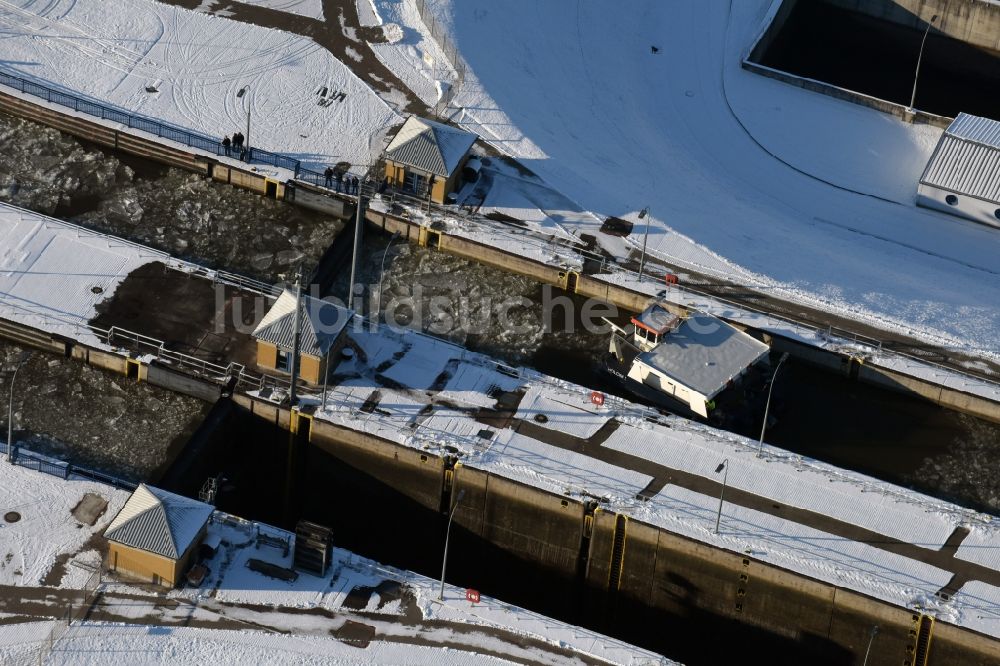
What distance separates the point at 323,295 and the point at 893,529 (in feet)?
114

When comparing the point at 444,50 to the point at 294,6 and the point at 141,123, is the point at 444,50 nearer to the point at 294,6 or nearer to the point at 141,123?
the point at 294,6

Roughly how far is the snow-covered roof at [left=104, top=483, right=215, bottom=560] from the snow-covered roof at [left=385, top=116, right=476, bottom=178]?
31.7 metres

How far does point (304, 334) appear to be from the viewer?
86812 millimetres

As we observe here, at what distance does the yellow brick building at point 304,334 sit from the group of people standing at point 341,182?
15.4 metres

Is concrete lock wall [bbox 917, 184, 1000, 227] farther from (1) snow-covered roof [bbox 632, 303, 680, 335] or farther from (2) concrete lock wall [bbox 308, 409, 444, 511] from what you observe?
(2) concrete lock wall [bbox 308, 409, 444, 511]

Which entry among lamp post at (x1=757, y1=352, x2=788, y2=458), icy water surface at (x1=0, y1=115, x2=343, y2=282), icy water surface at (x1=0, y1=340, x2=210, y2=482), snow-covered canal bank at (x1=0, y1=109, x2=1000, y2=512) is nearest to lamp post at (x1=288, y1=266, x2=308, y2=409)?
icy water surface at (x1=0, y1=340, x2=210, y2=482)

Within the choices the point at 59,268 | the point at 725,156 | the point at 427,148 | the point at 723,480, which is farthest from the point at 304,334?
the point at 725,156

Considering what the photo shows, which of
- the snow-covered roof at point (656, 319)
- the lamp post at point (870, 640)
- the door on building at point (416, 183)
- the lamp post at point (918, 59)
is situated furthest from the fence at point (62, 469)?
the lamp post at point (918, 59)

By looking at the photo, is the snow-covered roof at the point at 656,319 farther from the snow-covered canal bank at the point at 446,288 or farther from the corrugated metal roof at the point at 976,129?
the corrugated metal roof at the point at 976,129

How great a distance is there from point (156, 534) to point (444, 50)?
→ 49.4 m

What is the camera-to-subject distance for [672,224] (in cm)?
10344

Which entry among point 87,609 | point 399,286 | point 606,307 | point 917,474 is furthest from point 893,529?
point 87,609

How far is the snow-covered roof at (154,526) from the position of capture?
249ft

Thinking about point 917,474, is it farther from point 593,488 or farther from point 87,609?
point 87,609
